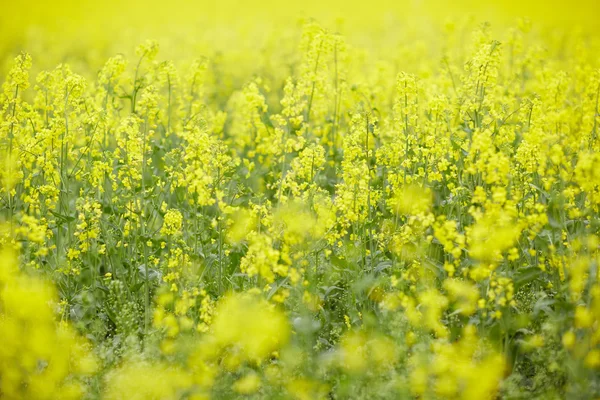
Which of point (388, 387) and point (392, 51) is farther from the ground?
point (392, 51)

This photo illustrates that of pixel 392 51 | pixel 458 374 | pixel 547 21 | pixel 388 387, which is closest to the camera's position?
pixel 458 374

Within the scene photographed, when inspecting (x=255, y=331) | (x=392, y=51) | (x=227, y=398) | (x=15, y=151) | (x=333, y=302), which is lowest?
(x=227, y=398)

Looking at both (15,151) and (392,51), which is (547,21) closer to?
(392,51)

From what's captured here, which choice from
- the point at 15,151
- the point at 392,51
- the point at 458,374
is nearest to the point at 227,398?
the point at 458,374

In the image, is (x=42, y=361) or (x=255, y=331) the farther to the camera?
(x=42, y=361)

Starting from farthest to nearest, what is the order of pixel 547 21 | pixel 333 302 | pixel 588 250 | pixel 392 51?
pixel 547 21
pixel 392 51
pixel 333 302
pixel 588 250

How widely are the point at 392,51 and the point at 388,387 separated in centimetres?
954

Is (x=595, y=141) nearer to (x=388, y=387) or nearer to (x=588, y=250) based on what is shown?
(x=588, y=250)

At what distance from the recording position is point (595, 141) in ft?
17.7

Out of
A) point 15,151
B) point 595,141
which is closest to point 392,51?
point 595,141

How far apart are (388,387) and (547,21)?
17.6 meters

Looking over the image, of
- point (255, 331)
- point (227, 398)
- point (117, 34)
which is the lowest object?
point (227, 398)

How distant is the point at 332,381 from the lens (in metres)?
4.35

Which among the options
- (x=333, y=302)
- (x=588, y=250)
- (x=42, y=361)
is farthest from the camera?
(x=333, y=302)
